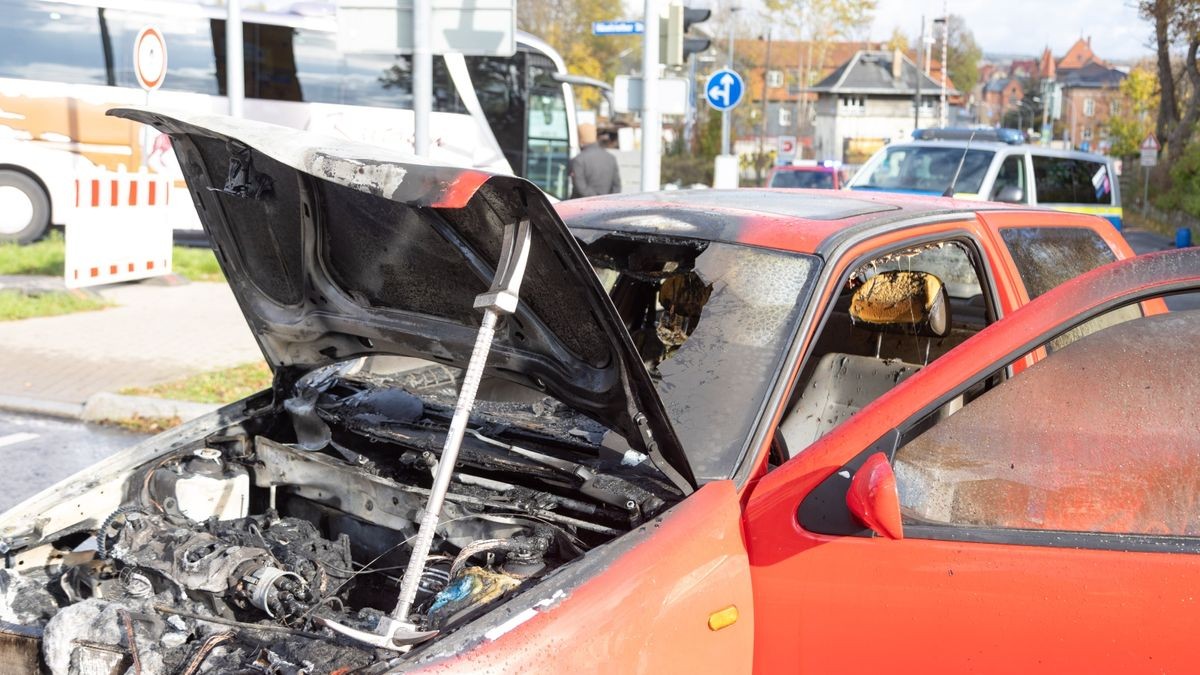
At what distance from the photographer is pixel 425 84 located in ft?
22.1

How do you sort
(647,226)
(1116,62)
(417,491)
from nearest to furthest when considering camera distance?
(417,491) → (647,226) → (1116,62)

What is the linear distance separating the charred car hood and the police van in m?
10.7

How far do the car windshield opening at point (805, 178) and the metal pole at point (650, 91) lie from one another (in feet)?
51.7

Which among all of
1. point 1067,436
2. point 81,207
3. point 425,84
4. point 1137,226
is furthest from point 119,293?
point 1137,226

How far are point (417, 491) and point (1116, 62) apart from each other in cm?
15924

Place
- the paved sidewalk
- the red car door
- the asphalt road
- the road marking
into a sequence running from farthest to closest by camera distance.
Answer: the paved sidewalk < the road marking < the asphalt road < the red car door

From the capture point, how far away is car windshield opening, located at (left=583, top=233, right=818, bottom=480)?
2.66 meters

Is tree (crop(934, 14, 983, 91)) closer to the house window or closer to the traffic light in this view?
the house window

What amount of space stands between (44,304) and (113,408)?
464cm

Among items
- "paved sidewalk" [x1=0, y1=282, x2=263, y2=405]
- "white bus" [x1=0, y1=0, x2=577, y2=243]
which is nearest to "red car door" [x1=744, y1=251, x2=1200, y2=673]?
"paved sidewalk" [x1=0, y1=282, x2=263, y2=405]

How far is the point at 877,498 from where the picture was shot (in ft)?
7.16

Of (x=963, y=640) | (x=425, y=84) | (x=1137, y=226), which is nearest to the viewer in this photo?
(x=963, y=640)

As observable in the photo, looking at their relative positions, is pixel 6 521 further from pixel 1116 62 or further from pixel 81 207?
pixel 1116 62

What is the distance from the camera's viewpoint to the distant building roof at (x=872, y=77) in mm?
88688
